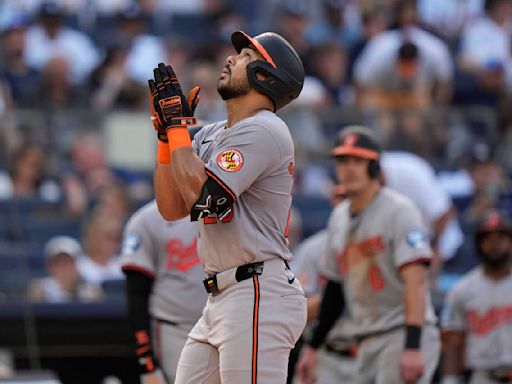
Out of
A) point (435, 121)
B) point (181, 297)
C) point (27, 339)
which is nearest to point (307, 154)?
point (435, 121)

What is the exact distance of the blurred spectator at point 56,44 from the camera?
12.7 metres

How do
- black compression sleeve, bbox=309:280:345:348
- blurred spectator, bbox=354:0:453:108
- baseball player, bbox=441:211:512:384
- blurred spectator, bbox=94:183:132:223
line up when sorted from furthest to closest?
1. blurred spectator, bbox=354:0:453:108
2. blurred spectator, bbox=94:183:132:223
3. baseball player, bbox=441:211:512:384
4. black compression sleeve, bbox=309:280:345:348

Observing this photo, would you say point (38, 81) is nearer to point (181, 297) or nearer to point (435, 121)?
point (435, 121)

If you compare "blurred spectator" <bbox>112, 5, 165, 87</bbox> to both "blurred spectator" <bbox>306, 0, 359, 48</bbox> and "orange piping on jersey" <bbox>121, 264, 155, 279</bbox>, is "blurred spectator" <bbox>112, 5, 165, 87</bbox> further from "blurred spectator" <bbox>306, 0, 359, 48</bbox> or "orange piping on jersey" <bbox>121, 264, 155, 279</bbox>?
"orange piping on jersey" <bbox>121, 264, 155, 279</bbox>

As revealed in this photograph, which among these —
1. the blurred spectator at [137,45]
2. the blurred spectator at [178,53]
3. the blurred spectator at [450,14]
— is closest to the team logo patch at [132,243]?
the blurred spectator at [178,53]

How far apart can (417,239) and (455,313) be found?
2092 millimetres

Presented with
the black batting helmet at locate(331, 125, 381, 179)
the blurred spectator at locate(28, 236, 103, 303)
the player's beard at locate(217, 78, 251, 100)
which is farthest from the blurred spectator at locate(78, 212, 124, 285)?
the player's beard at locate(217, 78, 251, 100)

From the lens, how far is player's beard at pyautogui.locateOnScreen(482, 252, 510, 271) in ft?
27.9

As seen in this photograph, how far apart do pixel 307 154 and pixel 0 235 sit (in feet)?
9.46

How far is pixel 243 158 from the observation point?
4.57 metres

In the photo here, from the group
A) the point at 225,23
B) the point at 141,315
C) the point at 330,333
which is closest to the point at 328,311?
the point at 330,333

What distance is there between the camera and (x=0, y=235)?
10.5 metres

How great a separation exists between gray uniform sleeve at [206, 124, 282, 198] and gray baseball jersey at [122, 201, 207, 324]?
1.90 m

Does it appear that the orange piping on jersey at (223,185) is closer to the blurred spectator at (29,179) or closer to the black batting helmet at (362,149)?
the black batting helmet at (362,149)
